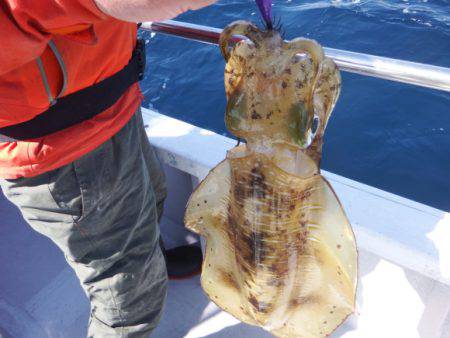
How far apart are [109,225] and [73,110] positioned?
65 cm

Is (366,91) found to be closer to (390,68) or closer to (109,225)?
(390,68)

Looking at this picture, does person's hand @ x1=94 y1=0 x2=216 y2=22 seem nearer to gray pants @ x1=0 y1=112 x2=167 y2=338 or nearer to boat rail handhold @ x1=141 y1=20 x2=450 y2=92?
gray pants @ x1=0 y1=112 x2=167 y2=338

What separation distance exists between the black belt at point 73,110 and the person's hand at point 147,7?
33.4 inches

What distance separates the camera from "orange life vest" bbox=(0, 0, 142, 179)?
3.56ft

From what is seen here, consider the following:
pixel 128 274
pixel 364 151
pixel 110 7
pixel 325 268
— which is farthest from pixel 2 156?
pixel 364 151

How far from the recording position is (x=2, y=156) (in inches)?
72.6

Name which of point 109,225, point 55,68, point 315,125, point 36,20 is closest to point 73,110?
point 55,68

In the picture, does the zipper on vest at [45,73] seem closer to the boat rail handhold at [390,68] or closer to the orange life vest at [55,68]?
the orange life vest at [55,68]

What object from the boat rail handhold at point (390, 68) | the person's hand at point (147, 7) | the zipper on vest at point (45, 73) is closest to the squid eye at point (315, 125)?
the person's hand at point (147, 7)

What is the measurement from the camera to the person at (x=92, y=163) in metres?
1.61

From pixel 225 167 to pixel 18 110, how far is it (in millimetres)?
887

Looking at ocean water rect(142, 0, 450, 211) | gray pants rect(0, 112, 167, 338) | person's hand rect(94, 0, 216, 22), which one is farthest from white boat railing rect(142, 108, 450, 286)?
ocean water rect(142, 0, 450, 211)

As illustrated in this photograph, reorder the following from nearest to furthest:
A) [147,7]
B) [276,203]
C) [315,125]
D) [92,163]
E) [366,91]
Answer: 1. [147,7]
2. [315,125]
3. [276,203]
4. [92,163]
5. [366,91]

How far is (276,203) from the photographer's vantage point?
4.97 feet
